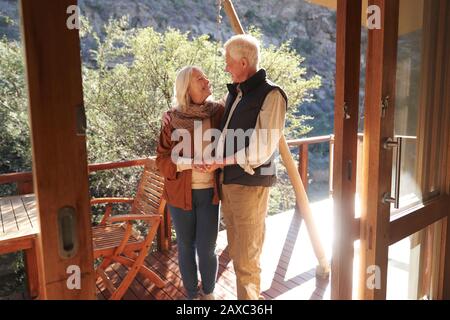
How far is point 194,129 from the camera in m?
2.05

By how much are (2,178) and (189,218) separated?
1270 millimetres

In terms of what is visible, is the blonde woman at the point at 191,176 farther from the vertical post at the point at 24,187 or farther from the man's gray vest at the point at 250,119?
the vertical post at the point at 24,187

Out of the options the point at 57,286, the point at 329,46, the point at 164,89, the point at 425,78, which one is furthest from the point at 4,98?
the point at 329,46

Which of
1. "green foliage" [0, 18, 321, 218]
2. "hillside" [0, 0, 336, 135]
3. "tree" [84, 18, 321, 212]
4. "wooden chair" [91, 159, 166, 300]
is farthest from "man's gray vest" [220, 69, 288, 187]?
"hillside" [0, 0, 336, 135]

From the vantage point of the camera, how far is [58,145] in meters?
0.94

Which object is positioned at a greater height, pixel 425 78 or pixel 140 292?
pixel 425 78

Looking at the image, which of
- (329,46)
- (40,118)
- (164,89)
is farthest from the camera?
(329,46)

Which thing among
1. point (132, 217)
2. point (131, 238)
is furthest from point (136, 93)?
point (132, 217)

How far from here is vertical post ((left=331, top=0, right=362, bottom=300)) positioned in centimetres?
143

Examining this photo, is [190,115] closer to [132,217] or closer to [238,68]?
[238,68]

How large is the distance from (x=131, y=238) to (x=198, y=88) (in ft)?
4.00

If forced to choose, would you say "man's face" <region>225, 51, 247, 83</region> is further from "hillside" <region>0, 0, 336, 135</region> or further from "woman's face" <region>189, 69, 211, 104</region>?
"hillside" <region>0, 0, 336, 135</region>

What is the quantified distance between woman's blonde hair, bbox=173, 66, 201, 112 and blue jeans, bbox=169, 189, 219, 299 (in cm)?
48
